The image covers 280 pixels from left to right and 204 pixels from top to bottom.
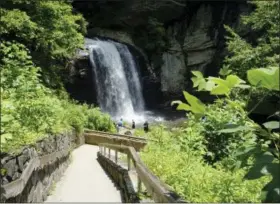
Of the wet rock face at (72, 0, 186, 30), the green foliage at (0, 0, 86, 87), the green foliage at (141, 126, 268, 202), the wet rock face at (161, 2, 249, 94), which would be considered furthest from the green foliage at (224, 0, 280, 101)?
the wet rock face at (72, 0, 186, 30)

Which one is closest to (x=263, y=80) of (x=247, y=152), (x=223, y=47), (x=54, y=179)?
(x=247, y=152)

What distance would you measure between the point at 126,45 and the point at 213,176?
28060mm

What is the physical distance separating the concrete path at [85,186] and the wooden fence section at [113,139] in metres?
2.99

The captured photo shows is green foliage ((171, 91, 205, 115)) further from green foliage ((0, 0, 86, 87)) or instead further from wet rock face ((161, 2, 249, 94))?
wet rock face ((161, 2, 249, 94))

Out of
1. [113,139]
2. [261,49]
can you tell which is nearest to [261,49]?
[261,49]

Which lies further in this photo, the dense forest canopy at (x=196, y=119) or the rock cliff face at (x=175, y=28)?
the rock cliff face at (x=175, y=28)

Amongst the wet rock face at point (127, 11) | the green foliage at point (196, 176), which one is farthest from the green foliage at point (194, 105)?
the wet rock face at point (127, 11)

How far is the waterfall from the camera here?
27.3m

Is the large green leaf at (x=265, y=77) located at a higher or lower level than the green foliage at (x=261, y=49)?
lower

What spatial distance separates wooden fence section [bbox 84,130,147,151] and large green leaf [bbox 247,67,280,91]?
13228mm

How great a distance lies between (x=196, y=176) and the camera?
385 cm

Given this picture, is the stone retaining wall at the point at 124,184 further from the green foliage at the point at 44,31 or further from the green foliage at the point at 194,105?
the green foliage at the point at 44,31

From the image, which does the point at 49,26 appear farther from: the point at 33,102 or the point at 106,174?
the point at 33,102

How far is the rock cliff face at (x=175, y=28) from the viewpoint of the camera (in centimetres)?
3078
